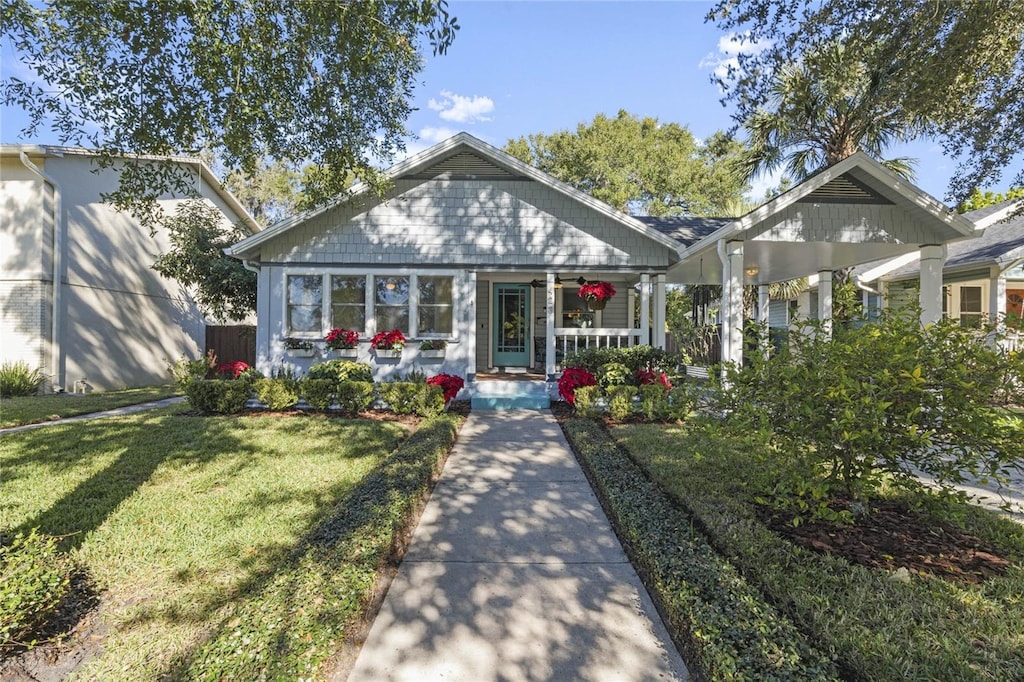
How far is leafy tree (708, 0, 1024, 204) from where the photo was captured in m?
6.15

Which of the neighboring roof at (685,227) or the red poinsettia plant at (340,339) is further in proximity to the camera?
the neighboring roof at (685,227)

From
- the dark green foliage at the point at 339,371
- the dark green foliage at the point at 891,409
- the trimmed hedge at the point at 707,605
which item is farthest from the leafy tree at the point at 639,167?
the trimmed hedge at the point at 707,605

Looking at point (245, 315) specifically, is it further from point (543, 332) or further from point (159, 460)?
point (159, 460)

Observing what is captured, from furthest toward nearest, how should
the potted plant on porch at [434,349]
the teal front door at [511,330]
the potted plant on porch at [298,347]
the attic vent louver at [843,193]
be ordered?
the teal front door at [511,330] < the potted plant on porch at [434,349] < the potted plant on porch at [298,347] < the attic vent louver at [843,193]

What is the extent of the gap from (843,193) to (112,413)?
13.8 meters

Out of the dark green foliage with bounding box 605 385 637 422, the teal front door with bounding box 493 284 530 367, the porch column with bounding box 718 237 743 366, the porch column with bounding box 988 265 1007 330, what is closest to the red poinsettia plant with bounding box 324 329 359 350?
the teal front door with bounding box 493 284 530 367

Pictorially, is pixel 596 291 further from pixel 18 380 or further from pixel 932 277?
pixel 18 380

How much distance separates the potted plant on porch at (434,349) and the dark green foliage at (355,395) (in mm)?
1778

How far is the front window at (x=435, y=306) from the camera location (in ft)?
34.2

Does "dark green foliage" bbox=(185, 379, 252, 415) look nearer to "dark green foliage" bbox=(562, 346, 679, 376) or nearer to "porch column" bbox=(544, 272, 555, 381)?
"porch column" bbox=(544, 272, 555, 381)

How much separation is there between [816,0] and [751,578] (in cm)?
754

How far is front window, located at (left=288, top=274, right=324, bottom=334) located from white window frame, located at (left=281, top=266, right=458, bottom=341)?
0.33ft

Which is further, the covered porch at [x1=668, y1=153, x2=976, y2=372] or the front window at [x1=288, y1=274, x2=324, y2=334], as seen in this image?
the front window at [x1=288, y1=274, x2=324, y2=334]

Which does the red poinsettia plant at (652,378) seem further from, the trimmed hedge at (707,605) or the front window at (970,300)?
the front window at (970,300)
